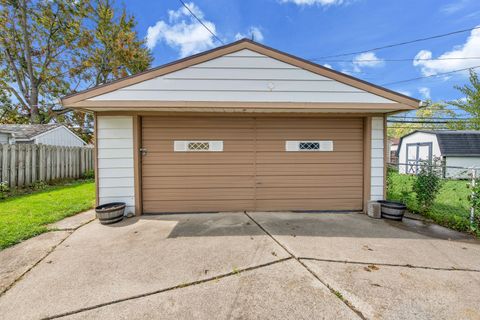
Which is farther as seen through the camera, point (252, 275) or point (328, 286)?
point (252, 275)

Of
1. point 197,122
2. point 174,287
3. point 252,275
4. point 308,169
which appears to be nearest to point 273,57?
point 197,122

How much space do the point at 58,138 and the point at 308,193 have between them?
16244 millimetres

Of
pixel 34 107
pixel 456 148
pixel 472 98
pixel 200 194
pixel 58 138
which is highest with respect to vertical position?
pixel 472 98

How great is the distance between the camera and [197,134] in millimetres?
4457

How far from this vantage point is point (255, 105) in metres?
3.83

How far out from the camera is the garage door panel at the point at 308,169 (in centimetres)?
459

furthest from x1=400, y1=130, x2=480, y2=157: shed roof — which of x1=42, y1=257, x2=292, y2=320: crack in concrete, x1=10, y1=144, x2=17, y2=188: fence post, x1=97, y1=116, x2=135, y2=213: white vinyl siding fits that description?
x1=10, y1=144, x2=17, y2=188: fence post

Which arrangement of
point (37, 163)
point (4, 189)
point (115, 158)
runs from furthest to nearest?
point (37, 163), point (4, 189), point (115, 158)

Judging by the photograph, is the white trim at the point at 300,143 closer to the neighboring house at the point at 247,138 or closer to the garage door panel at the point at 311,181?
the neighboring house at the point at 247,138

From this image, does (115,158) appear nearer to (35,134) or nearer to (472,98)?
(35,134)

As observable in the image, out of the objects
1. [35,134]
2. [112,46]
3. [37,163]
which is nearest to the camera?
[37,163]

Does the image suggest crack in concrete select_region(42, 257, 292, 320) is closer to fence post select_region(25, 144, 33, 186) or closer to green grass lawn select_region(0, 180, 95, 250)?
green grass lawn select_region(0, 180, 95, 250)

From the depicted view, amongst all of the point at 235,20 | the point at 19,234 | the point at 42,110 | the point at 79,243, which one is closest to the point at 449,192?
the point at 235,20

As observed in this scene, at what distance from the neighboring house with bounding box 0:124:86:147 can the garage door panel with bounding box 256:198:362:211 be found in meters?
13.5
